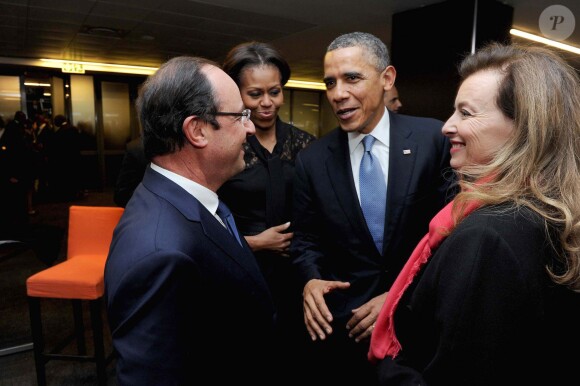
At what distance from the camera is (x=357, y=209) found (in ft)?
5.18

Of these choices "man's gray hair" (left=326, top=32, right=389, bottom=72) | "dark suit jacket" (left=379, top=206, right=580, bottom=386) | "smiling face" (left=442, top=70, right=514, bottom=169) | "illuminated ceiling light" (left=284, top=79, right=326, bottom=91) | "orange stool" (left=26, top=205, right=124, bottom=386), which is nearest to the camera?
"dark suit jacket" (left=379, top=206, right=580, bottom=386)

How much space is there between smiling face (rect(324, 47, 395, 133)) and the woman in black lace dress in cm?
33

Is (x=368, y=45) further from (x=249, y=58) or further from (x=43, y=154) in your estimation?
(x=43, y=154)

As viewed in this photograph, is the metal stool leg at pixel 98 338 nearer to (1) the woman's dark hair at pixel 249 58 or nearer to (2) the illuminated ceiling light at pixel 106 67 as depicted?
(1) the woman's dark hair at pixel 249 58

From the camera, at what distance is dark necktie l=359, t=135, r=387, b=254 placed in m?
1.59

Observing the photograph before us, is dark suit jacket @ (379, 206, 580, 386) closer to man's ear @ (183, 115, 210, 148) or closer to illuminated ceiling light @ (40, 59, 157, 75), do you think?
man's ear @ (183, 115, 210, 148)

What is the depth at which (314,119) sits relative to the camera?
14.8 metres

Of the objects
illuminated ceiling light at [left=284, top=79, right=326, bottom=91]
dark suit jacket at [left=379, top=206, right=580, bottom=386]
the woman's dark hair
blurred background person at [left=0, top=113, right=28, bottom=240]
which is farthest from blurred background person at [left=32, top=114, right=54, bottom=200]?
dark suit jacket at [left=379, top=206, right=580, bottom=386]

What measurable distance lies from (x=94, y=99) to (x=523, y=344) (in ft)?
37.1

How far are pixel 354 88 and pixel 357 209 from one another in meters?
0.49

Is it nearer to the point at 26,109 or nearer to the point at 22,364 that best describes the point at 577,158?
the point at 22,364

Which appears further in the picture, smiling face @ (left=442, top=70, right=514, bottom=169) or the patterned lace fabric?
the patterned lace fabric

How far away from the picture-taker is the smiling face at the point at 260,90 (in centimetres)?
187

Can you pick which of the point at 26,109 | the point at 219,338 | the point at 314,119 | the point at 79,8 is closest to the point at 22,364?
the point at 219,338
